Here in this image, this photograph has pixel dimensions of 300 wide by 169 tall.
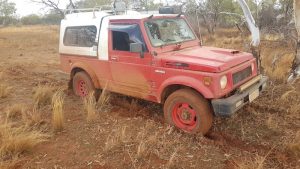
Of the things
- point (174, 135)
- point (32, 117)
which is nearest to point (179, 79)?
point (174, 135)

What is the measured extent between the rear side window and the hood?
1.93m

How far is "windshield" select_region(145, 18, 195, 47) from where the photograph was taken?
5957 mm

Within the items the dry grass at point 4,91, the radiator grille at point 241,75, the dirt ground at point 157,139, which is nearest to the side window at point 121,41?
the dirt ground at point 157,139

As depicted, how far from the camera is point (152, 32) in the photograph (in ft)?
19.6

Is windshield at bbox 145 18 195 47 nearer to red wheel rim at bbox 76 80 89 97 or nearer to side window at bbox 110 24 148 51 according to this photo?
side window at bbox 110 24 148 51

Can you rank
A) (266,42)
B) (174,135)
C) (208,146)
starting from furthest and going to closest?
(266,42) → (174,135) → (208,146)

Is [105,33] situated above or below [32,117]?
above

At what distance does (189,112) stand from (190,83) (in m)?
0.54

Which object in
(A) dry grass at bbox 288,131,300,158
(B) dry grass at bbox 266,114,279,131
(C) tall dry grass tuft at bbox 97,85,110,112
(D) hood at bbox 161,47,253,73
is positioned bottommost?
(A) dry grass at bbox 288,131,300,158

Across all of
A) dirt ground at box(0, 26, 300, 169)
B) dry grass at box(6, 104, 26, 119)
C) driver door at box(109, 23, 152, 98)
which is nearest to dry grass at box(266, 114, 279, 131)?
dirt ground at box(0, 26, 300, 169)

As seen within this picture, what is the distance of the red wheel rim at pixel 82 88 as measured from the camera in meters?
7.52

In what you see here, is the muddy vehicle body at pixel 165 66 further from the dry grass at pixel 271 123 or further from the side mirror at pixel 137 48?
the dry grass at pixel 271 123

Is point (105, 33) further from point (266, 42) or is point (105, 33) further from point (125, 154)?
point (266, 42)

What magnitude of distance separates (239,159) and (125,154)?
157cm
